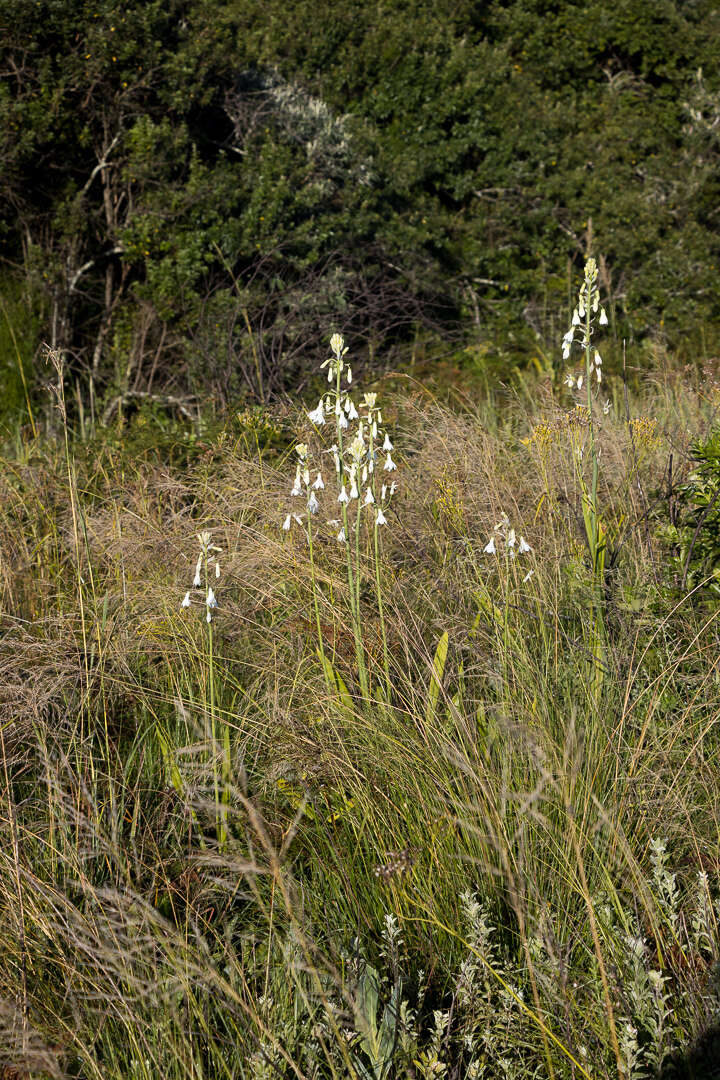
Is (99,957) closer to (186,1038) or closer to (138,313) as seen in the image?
(186,1038)

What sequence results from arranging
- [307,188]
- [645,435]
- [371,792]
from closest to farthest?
1. [371,792]
2. [645,435]
3. [307,188]

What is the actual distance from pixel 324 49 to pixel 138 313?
3.69 m

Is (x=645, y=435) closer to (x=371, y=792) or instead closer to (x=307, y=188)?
(x=371, y=792)

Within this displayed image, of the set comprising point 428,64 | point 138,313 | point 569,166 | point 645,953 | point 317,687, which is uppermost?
point 428,64

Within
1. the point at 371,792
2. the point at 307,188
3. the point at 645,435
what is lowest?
the point at 371,792

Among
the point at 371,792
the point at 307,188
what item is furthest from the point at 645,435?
the point at 307,188

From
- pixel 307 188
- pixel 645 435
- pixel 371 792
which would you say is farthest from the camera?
pixel 307 188

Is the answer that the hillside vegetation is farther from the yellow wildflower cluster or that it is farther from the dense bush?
the dense bush

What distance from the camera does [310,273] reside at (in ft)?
22.5

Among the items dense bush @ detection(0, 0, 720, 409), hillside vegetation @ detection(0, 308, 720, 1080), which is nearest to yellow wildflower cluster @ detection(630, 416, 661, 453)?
hillside vegetation @ detection(0, 308, 720, 1080)

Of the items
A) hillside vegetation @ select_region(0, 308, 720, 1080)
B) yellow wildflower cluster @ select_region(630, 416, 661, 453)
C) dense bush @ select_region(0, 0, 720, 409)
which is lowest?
hillside vegetation @ select_region(0, 308, 720, 1080)

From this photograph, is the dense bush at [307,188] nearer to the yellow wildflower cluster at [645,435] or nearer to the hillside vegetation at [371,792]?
the yellow wildflower cluster at [645,435]

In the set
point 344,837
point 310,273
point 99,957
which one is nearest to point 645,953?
point 344,837

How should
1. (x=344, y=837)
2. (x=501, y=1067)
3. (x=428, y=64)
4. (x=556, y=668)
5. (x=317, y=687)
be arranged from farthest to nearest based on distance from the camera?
(x=428, y=64)
(x=317, y=687)
(x=556, y=668)
(x=344, y=837)
(x=501, y=1067)
